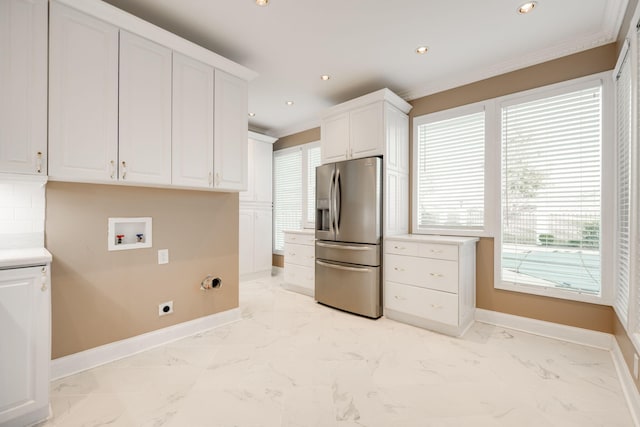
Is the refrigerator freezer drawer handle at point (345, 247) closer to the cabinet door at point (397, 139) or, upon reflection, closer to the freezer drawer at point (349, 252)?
the freezer drawer at point (349, 252)

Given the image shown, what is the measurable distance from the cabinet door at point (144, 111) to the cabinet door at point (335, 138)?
1916 millimetres

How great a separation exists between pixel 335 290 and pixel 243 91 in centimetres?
242

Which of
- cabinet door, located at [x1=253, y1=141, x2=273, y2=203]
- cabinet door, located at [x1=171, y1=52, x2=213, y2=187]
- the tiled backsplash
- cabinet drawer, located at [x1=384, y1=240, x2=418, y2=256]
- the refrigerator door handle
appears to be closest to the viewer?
the tiled backsplash

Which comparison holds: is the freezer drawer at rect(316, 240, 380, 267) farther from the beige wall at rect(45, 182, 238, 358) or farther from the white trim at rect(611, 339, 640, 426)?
the white trim at rect(611, 339, 640, 426)

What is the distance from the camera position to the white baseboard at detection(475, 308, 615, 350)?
8.30 feet

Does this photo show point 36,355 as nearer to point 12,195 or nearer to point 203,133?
point 12,195

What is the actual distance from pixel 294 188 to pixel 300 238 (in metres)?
1.32

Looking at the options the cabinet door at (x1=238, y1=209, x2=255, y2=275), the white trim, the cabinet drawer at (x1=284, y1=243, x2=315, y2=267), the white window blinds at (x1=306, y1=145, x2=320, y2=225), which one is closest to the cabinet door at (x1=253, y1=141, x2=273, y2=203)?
the cabinet door at (x1=238, y1=209, x2=255, y2=275)

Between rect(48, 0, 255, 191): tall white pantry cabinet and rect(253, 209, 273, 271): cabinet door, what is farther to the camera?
rect(253, 209, 273, 271): cabinet door

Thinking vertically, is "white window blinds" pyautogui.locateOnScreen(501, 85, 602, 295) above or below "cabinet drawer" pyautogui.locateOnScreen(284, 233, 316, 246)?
above

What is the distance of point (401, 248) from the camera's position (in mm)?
3143

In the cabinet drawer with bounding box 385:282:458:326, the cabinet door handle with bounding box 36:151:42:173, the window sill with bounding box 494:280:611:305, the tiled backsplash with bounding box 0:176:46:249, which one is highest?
the cabinet door handle with bounding box 36:151:42:173

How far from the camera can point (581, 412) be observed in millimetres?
1712

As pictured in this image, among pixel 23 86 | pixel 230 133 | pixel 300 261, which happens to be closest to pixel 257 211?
pixel 300 261
